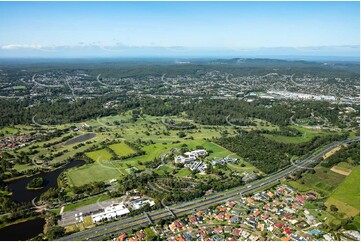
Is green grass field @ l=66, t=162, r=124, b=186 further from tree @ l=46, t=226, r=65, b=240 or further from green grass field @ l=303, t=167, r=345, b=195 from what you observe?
green grass field @ l=303, t=167, r=345, b=195

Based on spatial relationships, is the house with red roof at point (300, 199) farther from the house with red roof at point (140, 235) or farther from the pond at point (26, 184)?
the pond at point (26, 184)

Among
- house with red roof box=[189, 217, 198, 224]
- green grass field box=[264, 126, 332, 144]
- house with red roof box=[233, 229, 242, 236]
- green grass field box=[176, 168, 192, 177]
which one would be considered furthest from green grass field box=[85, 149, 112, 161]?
green grass field box=[264, 126, 332, 144]

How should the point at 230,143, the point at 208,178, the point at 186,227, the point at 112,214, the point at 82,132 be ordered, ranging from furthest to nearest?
the point at 82,132
the point at 230,143
the point at 208,178
the point at 112,214
the point at 186,227

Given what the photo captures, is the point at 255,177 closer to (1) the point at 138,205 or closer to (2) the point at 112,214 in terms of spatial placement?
(1) the point at 138,205

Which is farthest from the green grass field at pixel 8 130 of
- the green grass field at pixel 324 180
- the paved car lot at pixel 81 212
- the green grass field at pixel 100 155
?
the green grass field at pixel 324 180

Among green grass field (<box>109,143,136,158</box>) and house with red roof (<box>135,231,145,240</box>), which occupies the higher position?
green grass field (<box>109,143,136,158</box>)

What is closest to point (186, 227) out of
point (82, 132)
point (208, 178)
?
point (208, 178)
